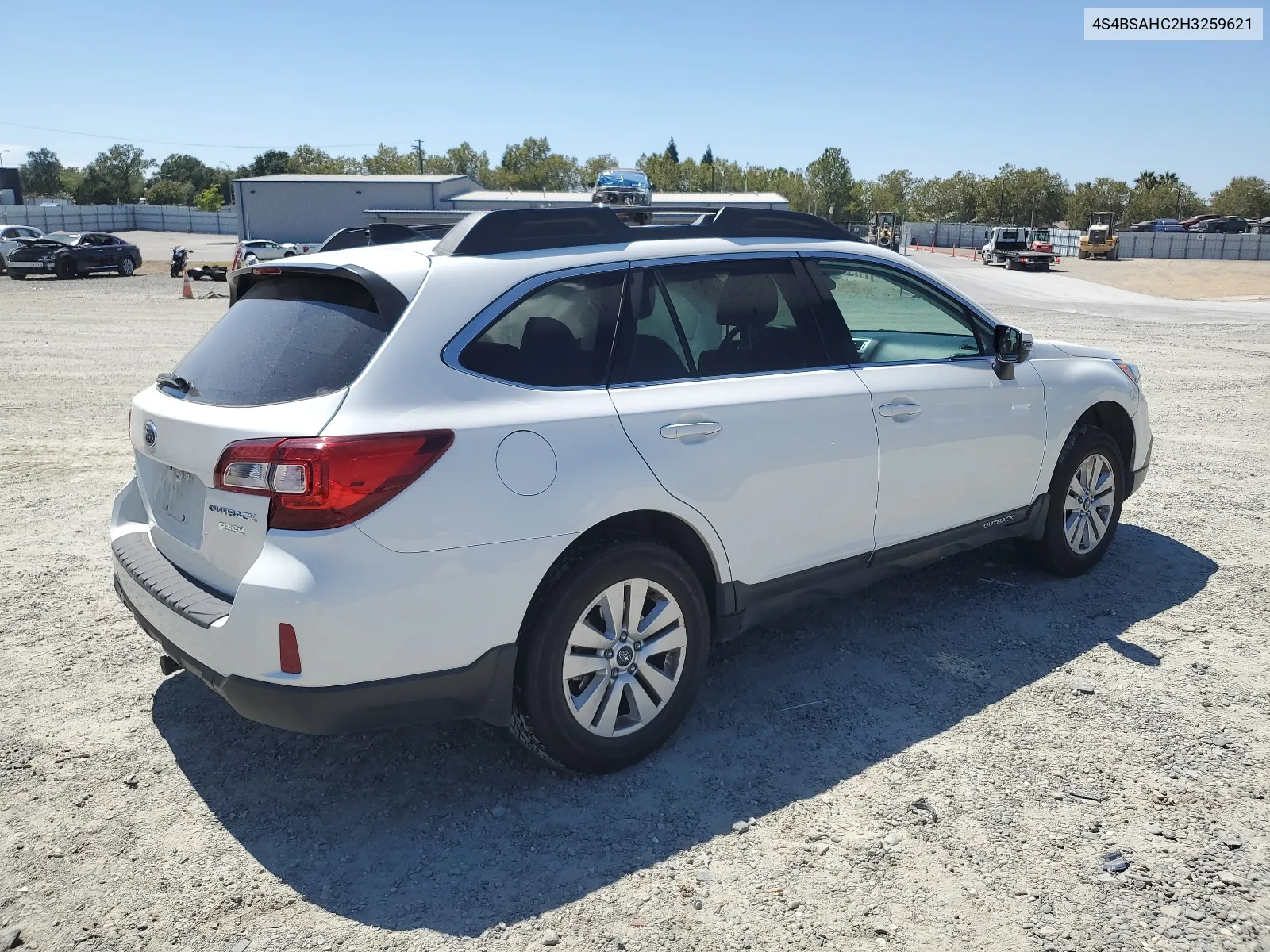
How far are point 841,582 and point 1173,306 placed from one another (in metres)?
29.0

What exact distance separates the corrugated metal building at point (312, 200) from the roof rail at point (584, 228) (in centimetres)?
5664

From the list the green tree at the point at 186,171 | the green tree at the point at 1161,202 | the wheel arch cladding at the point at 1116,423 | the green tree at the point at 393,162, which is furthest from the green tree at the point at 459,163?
the wheel arch cladding at the point at 1116,423

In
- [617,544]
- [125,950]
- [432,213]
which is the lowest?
[125,950]

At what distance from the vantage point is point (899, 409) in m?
4.16

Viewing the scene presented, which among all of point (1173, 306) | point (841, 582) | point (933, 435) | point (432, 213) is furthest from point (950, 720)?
point (1173, 306)

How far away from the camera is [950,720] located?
3.86m

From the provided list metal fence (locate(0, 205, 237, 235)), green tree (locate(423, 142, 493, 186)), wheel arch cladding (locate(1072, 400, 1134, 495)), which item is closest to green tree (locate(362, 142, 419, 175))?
green tree (locate(423, 142, 493, 186))

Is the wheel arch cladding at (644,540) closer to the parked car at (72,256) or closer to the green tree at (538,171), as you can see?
the parked car at (72,256)

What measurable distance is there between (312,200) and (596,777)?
6061 cm

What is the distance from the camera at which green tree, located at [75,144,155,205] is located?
4459 inches

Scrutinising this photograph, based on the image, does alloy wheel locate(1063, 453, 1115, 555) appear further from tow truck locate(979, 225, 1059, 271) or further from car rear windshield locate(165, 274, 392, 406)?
tow truck locate(979, 225, 1059, 271)

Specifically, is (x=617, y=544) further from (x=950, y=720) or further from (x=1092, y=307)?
(x=1092, y=307)

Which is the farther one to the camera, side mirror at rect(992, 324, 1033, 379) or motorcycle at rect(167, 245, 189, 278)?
motorcycle at rect(167, 245, 189, 278)

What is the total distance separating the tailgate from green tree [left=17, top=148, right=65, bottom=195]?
16258 cm
